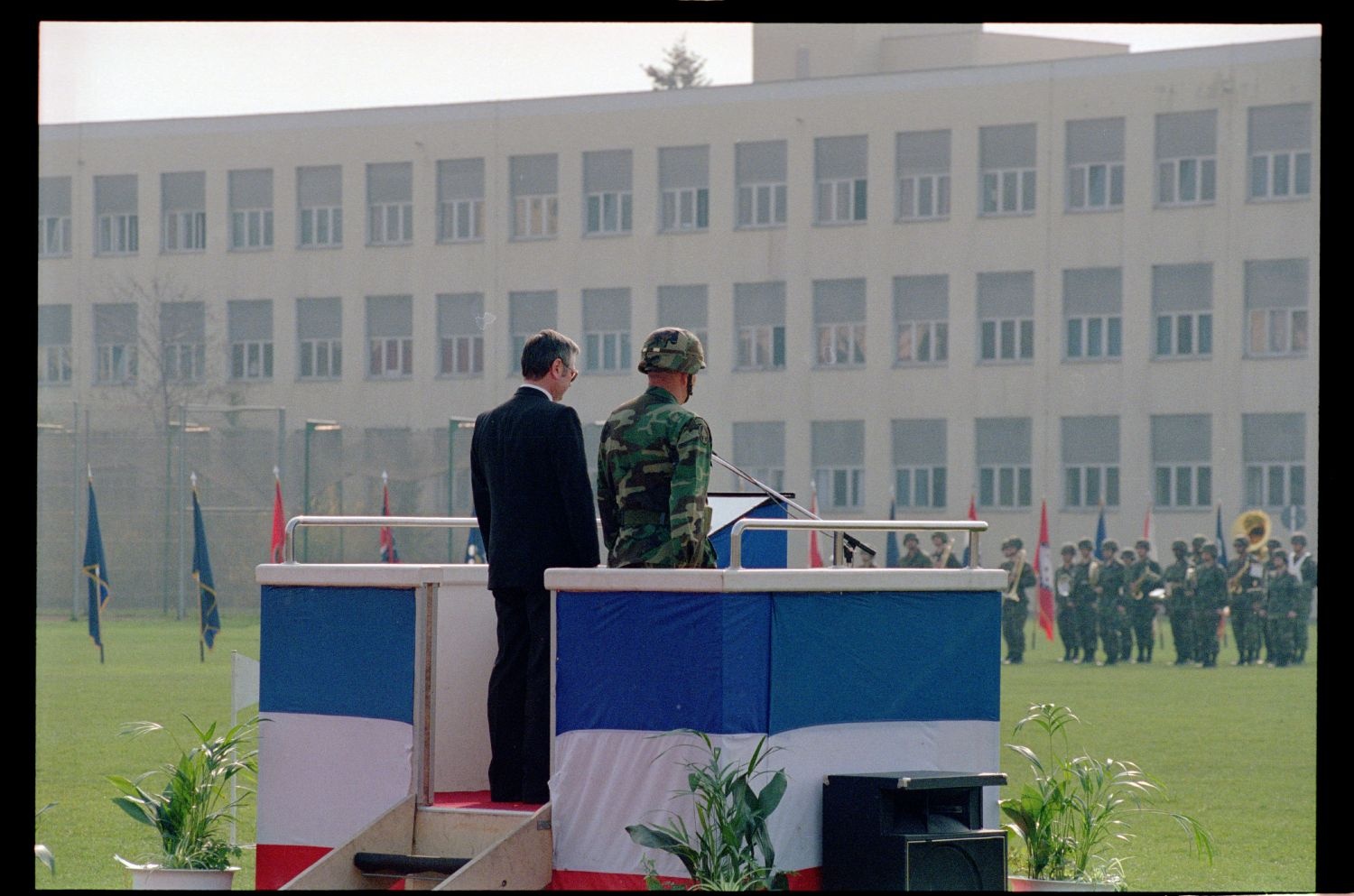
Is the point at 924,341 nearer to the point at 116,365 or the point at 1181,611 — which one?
the point at 1181,611

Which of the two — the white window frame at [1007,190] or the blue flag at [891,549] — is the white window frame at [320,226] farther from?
the blue flag at [891,549]

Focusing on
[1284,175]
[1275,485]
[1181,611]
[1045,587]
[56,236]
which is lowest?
[1181,611]

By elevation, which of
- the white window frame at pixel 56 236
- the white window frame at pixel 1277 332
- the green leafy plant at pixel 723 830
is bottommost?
the green leafy plant at pixel 723 830

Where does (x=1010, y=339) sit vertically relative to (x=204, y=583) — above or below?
above

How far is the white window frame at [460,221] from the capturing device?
4566 centimetres

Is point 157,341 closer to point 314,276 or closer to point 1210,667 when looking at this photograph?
point 314,276

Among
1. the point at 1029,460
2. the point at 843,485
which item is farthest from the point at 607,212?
the point at 1029,460

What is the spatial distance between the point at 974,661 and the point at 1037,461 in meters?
37.4

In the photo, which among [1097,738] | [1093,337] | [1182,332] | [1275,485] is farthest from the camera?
[1093,337]

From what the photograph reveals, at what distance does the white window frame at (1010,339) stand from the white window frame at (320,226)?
15397 mm

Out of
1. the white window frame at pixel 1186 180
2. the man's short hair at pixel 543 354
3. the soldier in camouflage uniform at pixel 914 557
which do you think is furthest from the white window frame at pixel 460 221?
the man's short hair at pixel 543 354

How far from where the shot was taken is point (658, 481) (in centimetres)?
628

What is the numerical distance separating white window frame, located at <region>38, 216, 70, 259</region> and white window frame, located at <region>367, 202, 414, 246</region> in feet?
24.8

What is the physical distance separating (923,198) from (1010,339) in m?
3.77
